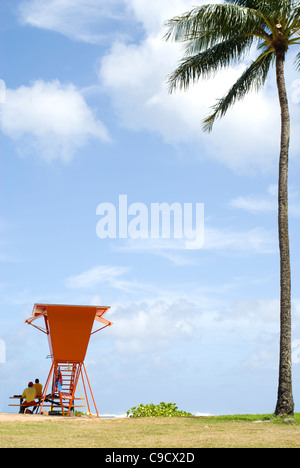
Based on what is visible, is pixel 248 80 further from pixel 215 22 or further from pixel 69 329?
pixel 69 329

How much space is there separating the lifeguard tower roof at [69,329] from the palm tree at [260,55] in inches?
242

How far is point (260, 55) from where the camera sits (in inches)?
784

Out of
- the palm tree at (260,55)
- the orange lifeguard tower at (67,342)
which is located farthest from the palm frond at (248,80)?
the orange lifeguard tower at (67,342)

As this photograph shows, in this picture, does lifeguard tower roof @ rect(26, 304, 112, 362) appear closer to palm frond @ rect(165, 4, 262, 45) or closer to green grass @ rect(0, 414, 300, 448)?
green grass @ rect(0, 414, 300, 448)

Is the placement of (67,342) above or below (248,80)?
below

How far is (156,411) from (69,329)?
13.0 feet

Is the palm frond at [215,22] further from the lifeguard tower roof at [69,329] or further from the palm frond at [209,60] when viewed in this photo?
the lifeguard tower roof at [69,329]

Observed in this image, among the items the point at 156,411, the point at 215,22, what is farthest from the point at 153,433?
the point at 215,22

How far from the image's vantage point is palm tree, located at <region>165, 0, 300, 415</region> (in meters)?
16.9

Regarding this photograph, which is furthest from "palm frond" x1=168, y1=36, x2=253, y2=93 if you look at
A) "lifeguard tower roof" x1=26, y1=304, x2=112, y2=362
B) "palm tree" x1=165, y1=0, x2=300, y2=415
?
"lifeguard tower roof" x1=26, y1=304, x2=112, y2=362

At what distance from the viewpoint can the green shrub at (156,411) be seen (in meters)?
18.6

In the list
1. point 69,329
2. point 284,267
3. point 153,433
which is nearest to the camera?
point 153,433

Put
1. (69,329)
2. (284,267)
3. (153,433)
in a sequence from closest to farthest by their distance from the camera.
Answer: (153,433)
(284,267)
(69,329)
